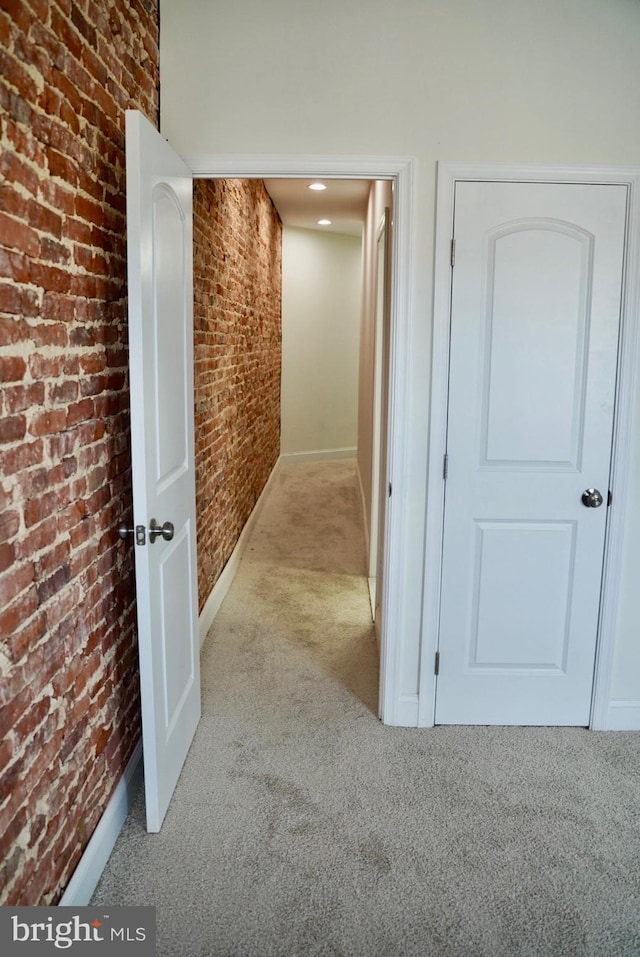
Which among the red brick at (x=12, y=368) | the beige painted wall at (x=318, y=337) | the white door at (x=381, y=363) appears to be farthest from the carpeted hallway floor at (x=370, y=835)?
the beige painted wall at (x=318, y=337)

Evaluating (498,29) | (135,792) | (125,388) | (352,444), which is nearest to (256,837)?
(135,792)

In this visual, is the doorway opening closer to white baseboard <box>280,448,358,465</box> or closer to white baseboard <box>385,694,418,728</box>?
white baseboard <box>280,448,358,465</box>

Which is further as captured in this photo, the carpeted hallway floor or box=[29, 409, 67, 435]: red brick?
the carpeted hallway floor

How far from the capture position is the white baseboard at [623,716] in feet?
9.02

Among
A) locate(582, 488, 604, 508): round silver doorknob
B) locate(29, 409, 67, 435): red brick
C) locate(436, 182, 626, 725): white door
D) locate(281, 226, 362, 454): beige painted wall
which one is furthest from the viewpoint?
locate(281, 226, 362, 454): beige painted wall

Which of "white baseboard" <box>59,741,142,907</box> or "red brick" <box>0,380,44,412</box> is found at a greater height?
"red brick" <box>0,380,44,412</box>

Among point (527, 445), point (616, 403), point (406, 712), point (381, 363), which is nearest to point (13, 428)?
point (527, 445)

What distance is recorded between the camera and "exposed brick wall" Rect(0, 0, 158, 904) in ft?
4.64

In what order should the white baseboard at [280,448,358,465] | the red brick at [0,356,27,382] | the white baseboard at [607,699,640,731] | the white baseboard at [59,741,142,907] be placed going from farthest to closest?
1. the white baseboard at [280,448,358,465]
2. the white baseboard at [607,699,640,731]
3. the white baseboard at [59,741,142,907]
4. the red brick at [0,356,27,382]

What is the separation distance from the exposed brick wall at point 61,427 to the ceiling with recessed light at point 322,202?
3.30m

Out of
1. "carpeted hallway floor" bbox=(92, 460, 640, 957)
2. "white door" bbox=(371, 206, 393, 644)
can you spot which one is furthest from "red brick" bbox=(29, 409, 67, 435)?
"white door" bbox=(371, 206, 393, 644)

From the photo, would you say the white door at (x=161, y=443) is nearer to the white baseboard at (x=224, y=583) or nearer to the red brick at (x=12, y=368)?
the red brick at (x=12, y=368)

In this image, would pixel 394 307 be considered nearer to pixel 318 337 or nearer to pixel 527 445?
pixel 527 445

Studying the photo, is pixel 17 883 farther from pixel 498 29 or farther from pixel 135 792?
pixel 498 29
